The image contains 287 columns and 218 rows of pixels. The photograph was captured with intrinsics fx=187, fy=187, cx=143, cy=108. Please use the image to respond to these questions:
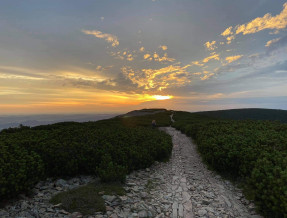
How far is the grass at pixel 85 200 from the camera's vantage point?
660 centimetres

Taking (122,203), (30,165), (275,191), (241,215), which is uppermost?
(30,165)

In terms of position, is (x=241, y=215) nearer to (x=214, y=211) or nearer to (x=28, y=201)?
(x=214, y=211)

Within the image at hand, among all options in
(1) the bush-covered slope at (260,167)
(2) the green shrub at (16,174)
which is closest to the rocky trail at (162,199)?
(2) the green shrub at (16,174)

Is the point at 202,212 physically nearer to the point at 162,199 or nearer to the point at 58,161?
Result: the point at 162,199

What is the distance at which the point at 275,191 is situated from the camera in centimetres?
649

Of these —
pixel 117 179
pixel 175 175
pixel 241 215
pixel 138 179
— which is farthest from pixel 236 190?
pixel 117 179

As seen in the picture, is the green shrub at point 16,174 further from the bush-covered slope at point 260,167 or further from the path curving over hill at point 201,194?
the bush-covered slope at point 260,167

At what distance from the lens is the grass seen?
260 inches

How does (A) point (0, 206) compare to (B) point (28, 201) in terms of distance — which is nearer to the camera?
(A) point (0, 206)

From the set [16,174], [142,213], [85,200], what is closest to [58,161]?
[16,174]

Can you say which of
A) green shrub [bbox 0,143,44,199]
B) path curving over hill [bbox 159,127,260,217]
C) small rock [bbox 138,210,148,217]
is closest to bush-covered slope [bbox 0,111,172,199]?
green shrub [bbox 0,143,44,199]

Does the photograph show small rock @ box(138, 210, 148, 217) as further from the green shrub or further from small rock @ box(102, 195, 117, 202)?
the green shrub

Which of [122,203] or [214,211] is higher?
[122,203]

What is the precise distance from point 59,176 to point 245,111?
146m
